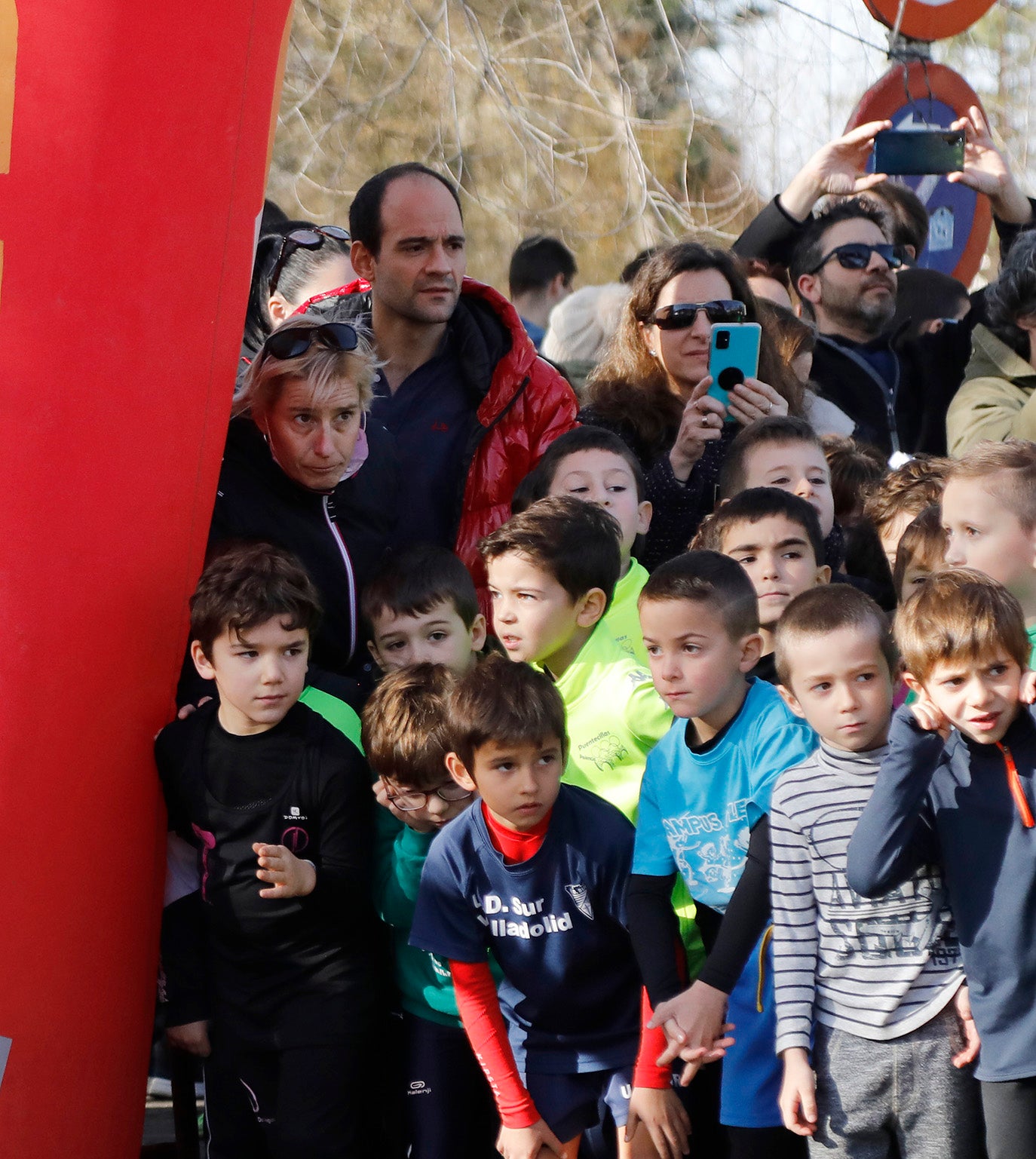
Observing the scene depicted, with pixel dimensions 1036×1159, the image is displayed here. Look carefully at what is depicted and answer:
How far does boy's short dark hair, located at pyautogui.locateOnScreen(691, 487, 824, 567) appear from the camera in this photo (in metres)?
3.17

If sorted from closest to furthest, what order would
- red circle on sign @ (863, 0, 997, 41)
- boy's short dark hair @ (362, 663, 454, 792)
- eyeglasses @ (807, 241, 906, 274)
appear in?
1. boy's short dark hair @ (362, 663, 454, 792)
2. eyeglasses @ (807, 241, 906, 274)
3. red circle on sign @ (863, 0, 997, 41)

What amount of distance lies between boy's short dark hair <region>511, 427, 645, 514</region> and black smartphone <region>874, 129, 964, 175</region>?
2.02 m

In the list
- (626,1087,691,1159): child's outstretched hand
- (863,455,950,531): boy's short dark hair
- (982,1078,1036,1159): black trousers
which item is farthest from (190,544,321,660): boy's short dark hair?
(982,1078,1036,1159): black trousers

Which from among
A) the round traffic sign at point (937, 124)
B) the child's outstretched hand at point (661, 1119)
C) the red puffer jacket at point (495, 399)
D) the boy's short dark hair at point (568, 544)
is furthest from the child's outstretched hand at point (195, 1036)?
the round traffic sign at point (937, 124)

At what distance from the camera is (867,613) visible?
101 inches

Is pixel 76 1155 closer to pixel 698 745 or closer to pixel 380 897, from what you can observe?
pixel 380 897

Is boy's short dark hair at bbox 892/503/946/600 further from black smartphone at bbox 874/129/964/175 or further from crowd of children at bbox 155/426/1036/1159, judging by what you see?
black smartphone at bbox 874/129/964/175

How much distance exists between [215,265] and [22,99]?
0.49 meters

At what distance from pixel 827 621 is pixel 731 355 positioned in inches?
A: 57.3

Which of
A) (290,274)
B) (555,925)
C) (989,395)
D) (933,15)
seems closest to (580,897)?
(555,925)

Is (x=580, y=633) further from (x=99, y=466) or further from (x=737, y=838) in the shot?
(x=99, y=466)

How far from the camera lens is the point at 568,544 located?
3047 millimetres

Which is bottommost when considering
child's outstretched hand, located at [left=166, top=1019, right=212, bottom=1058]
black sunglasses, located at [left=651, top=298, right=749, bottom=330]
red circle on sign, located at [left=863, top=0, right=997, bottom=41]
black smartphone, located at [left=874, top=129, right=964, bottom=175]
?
child's outstretched hand, located at [left=166, top=1019, right=212, bottom=1058]

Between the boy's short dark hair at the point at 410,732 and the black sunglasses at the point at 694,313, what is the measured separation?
1.48 meters
